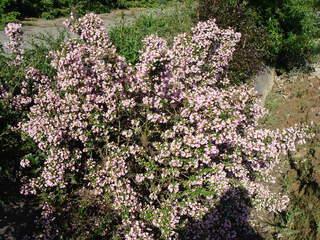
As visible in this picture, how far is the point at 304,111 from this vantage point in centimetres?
806

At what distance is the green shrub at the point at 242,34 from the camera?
7277mm

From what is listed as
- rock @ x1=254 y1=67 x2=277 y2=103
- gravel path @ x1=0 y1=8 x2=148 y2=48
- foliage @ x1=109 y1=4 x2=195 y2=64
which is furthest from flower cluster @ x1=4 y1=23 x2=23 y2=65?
rock @ x1=254 y1=67 x2=277 y2=103

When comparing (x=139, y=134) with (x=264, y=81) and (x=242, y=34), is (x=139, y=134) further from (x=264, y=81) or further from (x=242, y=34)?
(x=264, y=81)

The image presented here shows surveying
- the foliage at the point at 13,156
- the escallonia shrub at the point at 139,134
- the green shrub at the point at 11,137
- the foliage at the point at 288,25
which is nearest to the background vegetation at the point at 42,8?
the green shrub at the point at 11,137

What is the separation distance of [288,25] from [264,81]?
1.84 metres

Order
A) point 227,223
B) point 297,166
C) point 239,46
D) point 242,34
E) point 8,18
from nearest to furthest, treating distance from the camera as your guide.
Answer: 1. point 227,223
2. point 297,166
3. point 239,46
4. point 242,34
5. point 8,18

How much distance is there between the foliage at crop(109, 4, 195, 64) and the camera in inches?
265

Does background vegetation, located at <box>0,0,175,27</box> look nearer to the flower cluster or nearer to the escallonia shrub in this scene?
the flower cluster

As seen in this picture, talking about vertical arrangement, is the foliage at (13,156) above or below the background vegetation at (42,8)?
below

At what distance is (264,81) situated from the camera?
338 inches

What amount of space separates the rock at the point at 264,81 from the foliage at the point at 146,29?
2.31m

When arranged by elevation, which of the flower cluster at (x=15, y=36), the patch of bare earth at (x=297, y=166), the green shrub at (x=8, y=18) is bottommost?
the patch of bare earth at (x=297, y=166)

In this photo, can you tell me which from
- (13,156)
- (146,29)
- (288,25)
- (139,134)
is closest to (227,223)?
(139,134)

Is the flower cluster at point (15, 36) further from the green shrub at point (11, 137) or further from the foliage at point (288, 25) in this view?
the foliage at point (288, 25)
